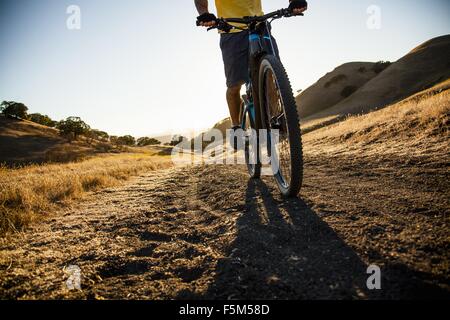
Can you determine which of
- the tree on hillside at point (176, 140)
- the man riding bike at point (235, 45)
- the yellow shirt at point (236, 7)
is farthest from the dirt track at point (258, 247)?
the tree on hillside at point (176, 140)

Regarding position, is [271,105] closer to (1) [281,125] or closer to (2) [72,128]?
(1) [281,125]

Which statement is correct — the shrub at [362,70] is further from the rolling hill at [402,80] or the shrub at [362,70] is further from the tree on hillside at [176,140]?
the tree on hillside at [176,140]

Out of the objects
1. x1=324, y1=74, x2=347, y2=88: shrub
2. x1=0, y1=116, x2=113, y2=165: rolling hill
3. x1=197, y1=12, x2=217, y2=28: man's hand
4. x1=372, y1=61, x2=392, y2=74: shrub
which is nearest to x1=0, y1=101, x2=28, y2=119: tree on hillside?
x1=0, y1=116, x2=113, y2=165: rolling hill

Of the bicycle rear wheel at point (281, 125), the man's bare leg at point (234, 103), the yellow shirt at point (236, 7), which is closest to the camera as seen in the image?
the bicycle rear wheel at point (281, 125)

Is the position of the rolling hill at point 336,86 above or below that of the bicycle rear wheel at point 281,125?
above

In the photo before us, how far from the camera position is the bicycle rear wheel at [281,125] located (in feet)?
8.22

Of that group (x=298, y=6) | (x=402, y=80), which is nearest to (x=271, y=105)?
(x=298, y=6)

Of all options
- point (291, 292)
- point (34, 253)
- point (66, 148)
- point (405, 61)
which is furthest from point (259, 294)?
point (405, 61)

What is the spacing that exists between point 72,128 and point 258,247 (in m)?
63.3

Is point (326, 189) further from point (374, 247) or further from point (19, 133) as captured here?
point (19, 133)

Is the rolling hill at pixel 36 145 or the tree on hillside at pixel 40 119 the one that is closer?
the rolling hill at pixel 36 145

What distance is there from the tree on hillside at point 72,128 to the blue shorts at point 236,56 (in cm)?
5837

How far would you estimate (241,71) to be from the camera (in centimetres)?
427

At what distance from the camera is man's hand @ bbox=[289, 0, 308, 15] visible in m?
3.25
